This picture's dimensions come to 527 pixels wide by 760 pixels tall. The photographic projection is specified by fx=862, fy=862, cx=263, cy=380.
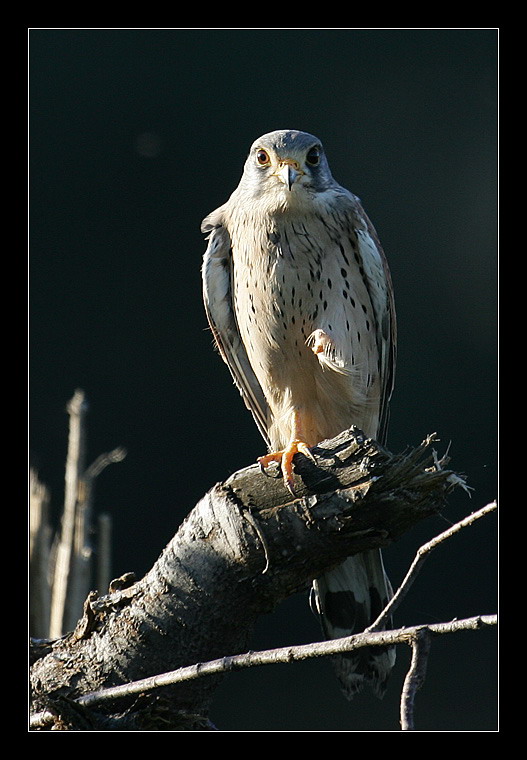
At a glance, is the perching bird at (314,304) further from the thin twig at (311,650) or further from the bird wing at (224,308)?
the thin twig at (311,650)

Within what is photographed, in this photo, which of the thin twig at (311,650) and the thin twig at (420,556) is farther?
the thin twig at (420,556)

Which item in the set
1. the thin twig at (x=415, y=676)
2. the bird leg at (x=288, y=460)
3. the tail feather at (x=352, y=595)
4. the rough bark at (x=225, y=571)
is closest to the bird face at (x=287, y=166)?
the bird leg at (x=288, y=460)

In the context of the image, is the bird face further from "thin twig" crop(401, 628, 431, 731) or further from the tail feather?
"thin twig" crop(401, 628, 431, 731)

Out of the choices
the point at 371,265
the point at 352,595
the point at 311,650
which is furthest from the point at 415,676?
the point at 371,265

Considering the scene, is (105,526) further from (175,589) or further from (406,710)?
(406,710)

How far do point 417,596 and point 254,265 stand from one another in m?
2.16

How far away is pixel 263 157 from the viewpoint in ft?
8.37

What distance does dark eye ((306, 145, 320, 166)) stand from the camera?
8.32 feet

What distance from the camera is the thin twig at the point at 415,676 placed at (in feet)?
4.27

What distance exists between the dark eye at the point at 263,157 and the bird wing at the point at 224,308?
0.21 m

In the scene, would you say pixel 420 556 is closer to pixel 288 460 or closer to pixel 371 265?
pixel 288 460

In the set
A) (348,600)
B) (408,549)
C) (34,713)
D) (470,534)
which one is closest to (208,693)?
(34,713)

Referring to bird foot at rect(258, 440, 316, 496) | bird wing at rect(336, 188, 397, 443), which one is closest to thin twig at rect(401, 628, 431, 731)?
bird foot at rect(258, 440, 316, 496)

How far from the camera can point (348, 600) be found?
2371mm
